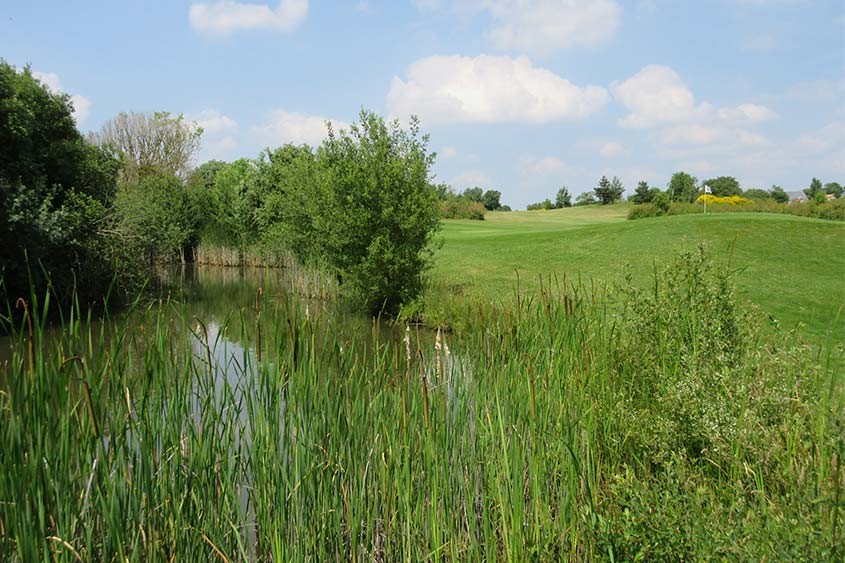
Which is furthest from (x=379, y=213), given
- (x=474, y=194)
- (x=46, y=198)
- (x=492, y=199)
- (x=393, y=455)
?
(x=474, y=194)

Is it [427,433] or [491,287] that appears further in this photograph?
[491,287]

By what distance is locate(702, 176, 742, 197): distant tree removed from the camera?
190 ft

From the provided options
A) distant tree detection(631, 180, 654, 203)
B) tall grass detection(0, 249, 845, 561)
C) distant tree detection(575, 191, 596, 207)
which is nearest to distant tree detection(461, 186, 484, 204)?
distant tree detection(575, 191, 596, 207)

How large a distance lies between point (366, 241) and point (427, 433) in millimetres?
11962

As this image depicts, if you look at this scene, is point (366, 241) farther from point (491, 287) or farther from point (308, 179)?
point (308, 179)

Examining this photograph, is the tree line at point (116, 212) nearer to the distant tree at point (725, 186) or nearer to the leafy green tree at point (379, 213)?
the leafy green tree at point (379, 213)

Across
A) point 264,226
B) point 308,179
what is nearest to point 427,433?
point 308,179

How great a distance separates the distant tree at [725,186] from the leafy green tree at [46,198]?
5488 centimetres

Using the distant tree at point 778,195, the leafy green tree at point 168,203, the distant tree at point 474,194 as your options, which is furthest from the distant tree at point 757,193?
the leafy green tree at point 168,203

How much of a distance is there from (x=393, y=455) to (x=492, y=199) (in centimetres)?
7535

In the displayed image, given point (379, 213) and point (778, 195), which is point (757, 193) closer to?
point (778, 195)

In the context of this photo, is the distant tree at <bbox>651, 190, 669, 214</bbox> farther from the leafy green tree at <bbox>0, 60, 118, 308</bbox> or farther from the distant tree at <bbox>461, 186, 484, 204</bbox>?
the distant tree at <bbox>461, 186, 484, 204</bbox>

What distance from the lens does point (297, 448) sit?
272 centimetres

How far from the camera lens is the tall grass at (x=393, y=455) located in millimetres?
2275
